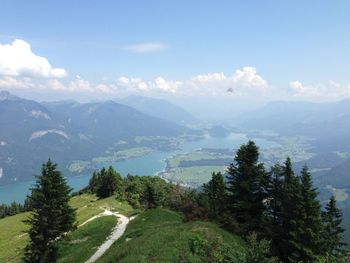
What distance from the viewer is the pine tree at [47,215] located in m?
42.3

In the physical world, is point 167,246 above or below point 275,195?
below

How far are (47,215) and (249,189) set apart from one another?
77.4 feet

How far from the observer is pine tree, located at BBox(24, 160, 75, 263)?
42.3 meters

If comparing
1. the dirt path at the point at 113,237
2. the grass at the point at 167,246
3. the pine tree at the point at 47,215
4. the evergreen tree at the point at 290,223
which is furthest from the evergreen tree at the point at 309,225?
the pine tree at the point at 47,215

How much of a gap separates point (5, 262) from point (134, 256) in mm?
39600

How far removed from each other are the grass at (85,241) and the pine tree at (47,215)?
7.17 ft

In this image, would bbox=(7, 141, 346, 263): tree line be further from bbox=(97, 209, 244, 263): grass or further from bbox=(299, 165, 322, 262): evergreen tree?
bbox=(97, 209, 244, 263): grass

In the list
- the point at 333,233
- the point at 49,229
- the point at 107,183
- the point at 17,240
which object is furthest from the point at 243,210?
the point at 107,183

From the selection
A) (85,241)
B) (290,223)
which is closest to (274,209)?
(290,223)

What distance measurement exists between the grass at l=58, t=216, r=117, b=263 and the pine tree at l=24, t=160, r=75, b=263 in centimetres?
218

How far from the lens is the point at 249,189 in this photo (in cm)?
4278

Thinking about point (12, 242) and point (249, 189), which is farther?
point (12, 242)

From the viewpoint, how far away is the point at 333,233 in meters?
53.2

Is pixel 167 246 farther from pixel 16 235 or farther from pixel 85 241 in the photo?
pixel 16 235
